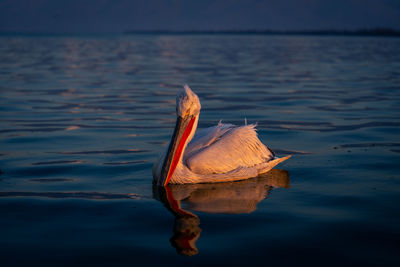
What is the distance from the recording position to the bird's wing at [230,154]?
573 cm

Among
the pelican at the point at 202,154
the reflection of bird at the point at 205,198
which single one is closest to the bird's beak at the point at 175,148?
the pelican at the point at 202,154

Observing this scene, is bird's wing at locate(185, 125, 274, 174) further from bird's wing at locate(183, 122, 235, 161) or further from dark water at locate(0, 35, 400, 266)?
dark water at locate(0, 35, 400, 266)

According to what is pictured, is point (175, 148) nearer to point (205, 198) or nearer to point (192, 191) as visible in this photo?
point (192, 191)

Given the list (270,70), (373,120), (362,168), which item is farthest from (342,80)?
(362,168)

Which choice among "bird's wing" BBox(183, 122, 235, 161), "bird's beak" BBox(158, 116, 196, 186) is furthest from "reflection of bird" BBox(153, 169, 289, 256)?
"bird's wing" BBox(183, 122, 235, 161)

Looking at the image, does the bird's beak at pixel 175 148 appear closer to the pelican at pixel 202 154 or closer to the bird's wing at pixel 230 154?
the pelican at pixel 202 154

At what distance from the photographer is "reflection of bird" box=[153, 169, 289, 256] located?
4.37 m

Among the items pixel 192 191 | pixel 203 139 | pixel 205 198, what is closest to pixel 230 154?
pixel 203 139

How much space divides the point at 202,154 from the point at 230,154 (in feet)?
1.19

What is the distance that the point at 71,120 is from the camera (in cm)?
980

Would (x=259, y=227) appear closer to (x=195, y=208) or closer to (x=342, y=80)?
(x=195, y=208)

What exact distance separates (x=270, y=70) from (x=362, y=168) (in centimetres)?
1513

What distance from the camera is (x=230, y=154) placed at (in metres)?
5.97

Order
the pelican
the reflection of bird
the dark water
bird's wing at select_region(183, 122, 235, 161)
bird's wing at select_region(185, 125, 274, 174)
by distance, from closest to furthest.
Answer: the dark water < the reflection of bird < the pelican < bird's wing at select_region(185, 125, 274, 174) < bird's wing at select_region(183, 122, 235, 161)
